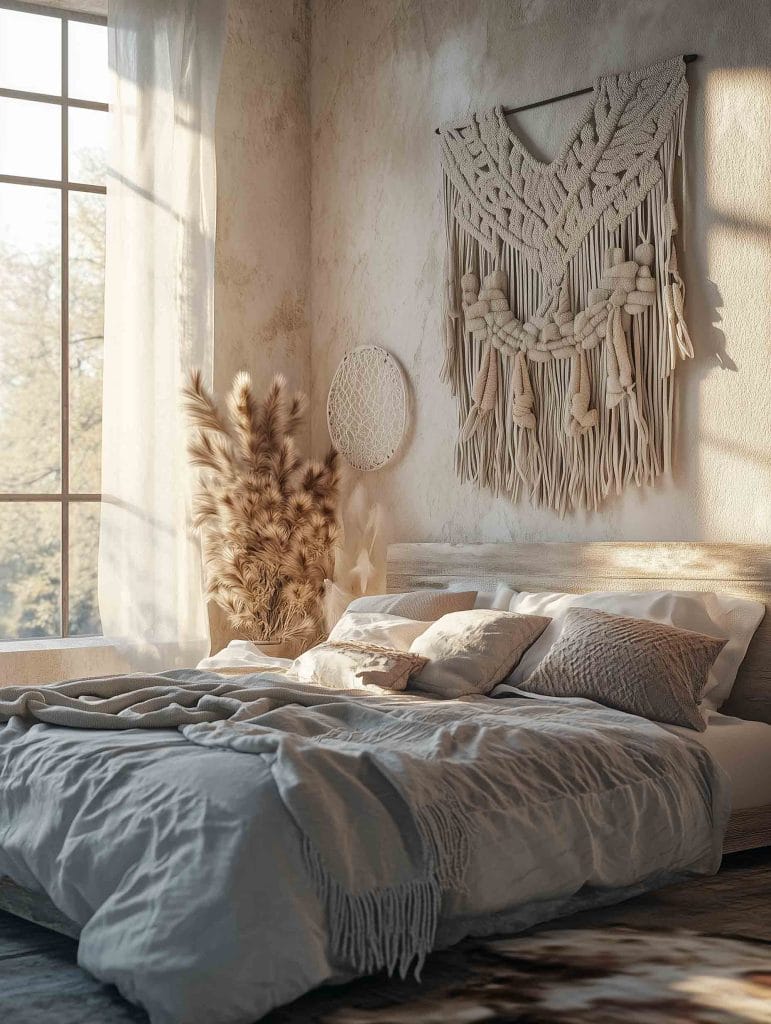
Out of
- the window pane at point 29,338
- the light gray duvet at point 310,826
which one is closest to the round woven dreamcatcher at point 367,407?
the window pane at point 29,338

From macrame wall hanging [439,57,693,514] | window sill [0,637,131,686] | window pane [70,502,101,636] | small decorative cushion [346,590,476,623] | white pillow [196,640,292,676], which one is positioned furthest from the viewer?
window pane [70,502,101,636]

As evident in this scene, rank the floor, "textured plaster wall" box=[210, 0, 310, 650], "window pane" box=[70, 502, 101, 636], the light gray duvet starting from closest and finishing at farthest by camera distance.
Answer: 1. the light gray duvet
2. the floor
3. "window pane" box=[70, 502, 101, 636]
4. "textured plaster wall" box=[210, 0, 310, 650]

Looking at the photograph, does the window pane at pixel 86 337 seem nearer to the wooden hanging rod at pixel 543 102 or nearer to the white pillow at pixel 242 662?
the white pillow at pixel 242 662

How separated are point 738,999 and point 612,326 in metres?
2.52

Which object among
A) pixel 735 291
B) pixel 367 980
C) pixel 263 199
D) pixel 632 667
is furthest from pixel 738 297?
pixel 263 199

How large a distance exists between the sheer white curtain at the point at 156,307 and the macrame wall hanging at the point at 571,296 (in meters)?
1.16

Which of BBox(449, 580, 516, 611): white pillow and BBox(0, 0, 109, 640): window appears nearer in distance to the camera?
BBox(449, 580, 516, 611): white pillow

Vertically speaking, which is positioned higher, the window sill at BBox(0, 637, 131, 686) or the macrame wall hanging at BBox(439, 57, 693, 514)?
the macrame wall hanging at BBox(439, 57, 693, 514)

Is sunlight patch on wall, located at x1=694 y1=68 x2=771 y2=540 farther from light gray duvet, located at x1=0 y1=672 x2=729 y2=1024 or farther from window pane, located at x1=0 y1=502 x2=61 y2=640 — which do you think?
window pane, located at x1=0 y1=502 x2=61 y2=640

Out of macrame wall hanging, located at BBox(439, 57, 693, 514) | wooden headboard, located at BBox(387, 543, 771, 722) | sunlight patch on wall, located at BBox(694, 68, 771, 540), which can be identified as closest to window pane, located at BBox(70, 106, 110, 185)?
macrame wall hanging, located at BBox(439, 57, 693, 514)

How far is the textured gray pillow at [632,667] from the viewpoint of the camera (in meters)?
3.50

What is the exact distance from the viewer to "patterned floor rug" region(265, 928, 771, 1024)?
243 cm

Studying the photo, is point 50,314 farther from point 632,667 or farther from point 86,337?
point 632,667

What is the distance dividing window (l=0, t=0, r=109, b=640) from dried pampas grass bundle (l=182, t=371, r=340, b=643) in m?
0.57
